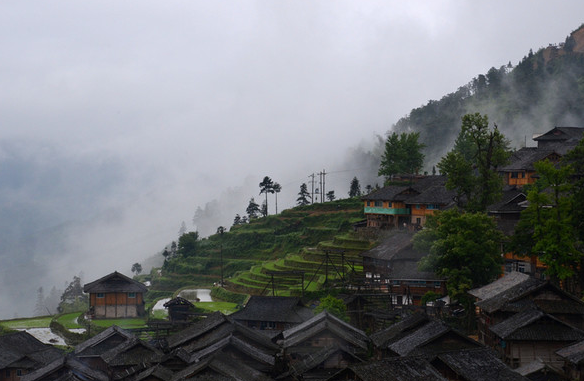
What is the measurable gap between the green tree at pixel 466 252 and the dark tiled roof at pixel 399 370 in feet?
46.0

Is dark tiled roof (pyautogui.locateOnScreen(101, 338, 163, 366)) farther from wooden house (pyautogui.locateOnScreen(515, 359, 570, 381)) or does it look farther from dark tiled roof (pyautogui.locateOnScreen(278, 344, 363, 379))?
wooden house (pyautogui.locateOnScreen(515, 359, 570, 381))

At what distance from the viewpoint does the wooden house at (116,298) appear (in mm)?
61188

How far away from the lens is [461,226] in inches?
1698

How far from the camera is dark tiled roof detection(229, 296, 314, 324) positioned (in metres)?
46.7

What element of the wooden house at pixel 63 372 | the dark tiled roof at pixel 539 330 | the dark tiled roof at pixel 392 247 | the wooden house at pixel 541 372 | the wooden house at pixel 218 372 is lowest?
the wooden house at pixel 63 372

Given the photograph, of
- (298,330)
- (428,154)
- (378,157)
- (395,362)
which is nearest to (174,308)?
(298,330)

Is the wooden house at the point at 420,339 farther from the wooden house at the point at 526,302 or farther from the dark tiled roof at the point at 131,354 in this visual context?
the dark tiled roof at the point at 131,354

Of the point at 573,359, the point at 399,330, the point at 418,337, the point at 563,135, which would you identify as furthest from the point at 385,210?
the point at 573,359

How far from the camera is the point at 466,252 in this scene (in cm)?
4209

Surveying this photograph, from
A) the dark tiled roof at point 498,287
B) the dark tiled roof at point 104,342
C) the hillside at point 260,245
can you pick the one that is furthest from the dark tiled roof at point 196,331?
the hillside at point 260,245

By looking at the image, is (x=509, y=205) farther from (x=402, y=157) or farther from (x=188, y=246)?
(x=188, y=246)

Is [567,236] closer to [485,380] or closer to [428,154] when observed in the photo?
[485,380]

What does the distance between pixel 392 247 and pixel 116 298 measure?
1063 inches

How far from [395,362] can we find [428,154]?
315 feet
